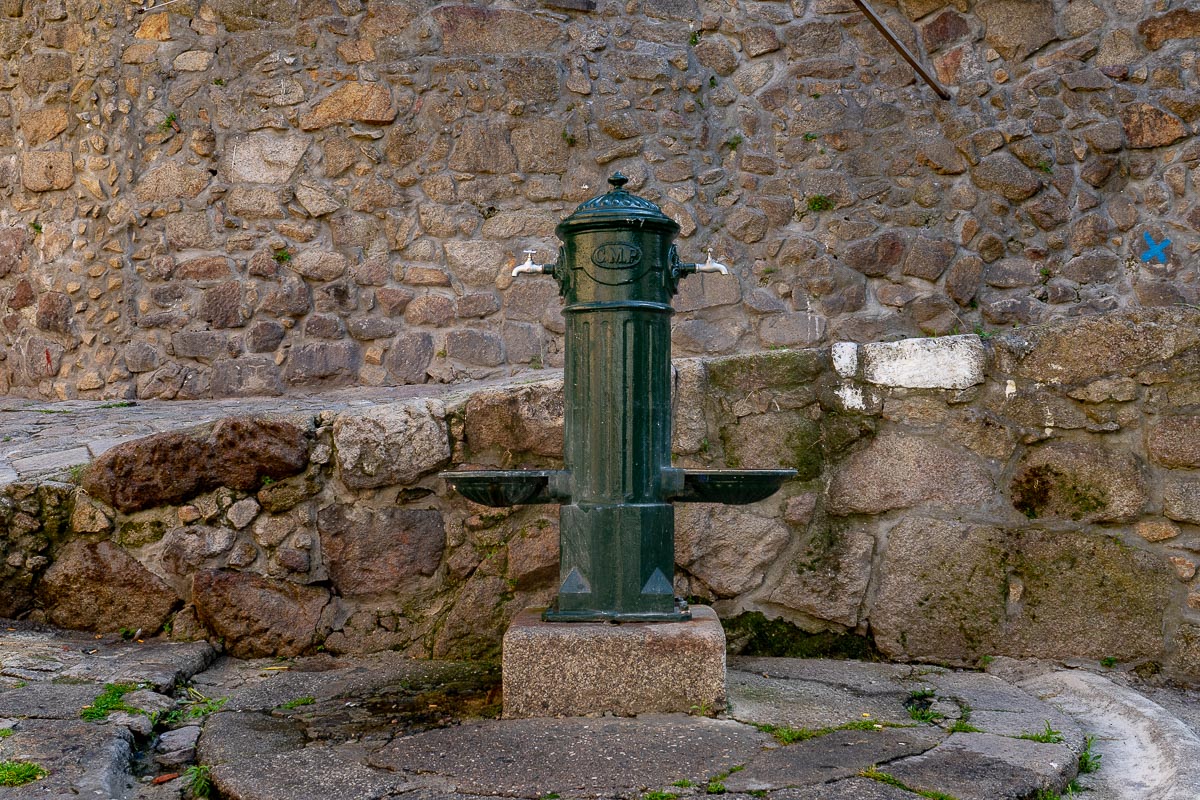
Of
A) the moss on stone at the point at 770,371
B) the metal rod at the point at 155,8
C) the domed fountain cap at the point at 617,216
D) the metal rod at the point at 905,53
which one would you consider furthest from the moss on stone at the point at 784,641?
the metal rod at the point at 155,8

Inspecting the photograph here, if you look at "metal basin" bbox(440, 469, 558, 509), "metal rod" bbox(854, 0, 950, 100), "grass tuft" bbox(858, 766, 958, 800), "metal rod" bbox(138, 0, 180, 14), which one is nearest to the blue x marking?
"metal rod" bbox(854, 0, 950, 100)

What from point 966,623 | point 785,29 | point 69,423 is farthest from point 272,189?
point 966,623

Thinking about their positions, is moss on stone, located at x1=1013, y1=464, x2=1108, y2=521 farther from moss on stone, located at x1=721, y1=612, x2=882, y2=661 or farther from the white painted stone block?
moss on stone, located at x1=721, y1=612, x2=882, y2=661

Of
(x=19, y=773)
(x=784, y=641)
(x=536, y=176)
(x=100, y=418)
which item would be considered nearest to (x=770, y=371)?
(x=784, y=641)

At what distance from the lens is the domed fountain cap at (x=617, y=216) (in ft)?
8.79

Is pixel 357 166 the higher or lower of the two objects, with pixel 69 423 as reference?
higher

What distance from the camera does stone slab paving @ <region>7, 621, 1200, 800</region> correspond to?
2072 mm

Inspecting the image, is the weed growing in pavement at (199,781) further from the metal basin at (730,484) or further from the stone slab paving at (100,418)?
the stone slab paving at (100,418)

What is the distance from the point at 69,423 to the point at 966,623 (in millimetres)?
3525

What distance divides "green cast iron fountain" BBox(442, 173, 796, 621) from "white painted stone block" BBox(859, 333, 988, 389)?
2.46 feet

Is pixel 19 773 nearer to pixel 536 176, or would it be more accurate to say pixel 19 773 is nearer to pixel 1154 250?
pixel 536 176

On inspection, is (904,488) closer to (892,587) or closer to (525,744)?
(892,587)

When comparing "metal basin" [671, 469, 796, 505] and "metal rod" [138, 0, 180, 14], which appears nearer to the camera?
"metal basin" [671, 469, 796, 505]

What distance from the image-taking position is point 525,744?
231 centimetres
